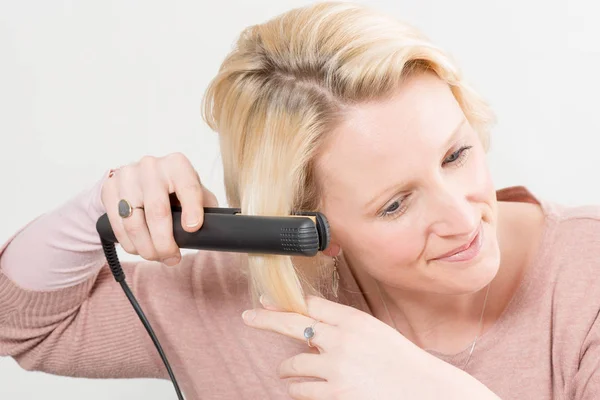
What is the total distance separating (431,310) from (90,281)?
1.87 feet

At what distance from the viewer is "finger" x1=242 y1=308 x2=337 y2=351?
1.19 meters

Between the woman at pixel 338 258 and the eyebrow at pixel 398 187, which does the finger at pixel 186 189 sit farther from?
the eyebrow at pixel 398 187

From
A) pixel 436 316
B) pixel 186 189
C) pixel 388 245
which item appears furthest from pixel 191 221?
pixel 436 316

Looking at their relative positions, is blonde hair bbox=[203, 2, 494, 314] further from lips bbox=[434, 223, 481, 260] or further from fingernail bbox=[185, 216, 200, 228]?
lips bbox=[434, 223, 481, 260]

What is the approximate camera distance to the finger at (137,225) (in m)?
1.25

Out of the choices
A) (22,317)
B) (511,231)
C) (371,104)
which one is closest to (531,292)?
(511,231)

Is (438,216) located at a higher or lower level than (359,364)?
higher

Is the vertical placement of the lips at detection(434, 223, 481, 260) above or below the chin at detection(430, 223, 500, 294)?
above

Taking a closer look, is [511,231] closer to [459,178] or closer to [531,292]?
[531,292]

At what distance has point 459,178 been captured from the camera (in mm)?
1209

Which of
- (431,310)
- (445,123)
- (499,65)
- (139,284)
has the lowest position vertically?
(431,310)

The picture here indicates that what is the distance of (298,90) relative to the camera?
1256 mm

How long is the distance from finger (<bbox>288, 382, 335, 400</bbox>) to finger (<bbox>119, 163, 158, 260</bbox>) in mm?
275

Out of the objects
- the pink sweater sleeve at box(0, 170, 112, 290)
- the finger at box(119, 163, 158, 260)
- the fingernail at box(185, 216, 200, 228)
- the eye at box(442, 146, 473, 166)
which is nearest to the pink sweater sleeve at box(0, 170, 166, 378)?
the pink sweater sleeve at box(0, 170, 112, 290)
